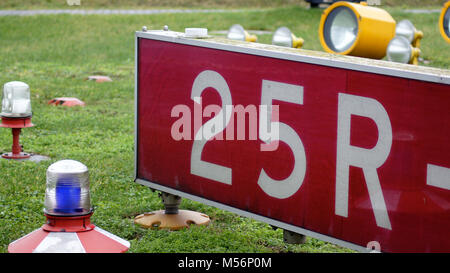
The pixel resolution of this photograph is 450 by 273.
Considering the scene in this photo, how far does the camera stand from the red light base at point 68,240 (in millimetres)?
3568

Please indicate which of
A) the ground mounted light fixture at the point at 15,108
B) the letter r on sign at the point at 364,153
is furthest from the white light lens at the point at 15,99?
the letter r on sign at the point at 364,153

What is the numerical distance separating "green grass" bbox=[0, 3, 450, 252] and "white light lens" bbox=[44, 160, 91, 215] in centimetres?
217

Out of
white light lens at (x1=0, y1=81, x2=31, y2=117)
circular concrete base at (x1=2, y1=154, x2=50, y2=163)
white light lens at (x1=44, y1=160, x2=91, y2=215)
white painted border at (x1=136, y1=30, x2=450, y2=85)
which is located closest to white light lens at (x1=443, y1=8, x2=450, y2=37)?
circular concrete base at (x1=2, y1=154, x2=50, y2=163)

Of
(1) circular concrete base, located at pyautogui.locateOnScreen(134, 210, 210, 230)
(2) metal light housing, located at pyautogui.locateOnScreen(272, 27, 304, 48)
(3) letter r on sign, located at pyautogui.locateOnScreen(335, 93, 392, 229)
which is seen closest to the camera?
(3) letter r on sign, located at pyautogui.locateOnScreen(335, 93, 392, 229)

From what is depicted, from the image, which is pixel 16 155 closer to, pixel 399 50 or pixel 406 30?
pixel 399 50

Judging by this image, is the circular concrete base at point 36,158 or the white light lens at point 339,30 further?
the white light lens at point 339,30

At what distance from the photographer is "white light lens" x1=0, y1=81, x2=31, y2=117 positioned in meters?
8.68

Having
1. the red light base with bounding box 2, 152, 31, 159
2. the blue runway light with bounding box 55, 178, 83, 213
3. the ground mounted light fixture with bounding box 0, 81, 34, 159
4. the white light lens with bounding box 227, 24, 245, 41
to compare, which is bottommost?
the red light base with bounding box 2, 152, 31, 159

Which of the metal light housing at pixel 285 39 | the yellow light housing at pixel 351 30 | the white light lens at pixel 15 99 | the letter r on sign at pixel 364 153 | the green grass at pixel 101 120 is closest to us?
the letter r on sign at pixel 364 153

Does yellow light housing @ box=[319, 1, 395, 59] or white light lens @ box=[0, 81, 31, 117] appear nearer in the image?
white light lens @ box=[0, 81, 31, 117]

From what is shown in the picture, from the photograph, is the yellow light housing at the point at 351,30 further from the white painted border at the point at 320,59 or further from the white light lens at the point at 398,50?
the white painted border at the point at 320,59

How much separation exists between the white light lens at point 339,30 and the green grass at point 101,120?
340 cm

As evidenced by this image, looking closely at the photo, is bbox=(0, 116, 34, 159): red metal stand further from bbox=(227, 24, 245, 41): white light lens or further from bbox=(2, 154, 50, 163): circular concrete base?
bbox=(227, 24, 245, 41): white light lens

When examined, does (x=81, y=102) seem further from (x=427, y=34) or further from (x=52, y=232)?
(x=427, y=34)
